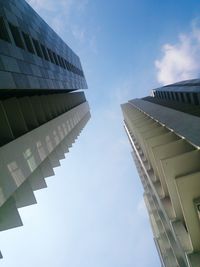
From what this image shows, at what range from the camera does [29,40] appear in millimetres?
24250

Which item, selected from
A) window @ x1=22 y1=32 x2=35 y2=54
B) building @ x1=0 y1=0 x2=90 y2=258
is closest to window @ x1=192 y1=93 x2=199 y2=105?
building @ x1=0 y1=0 x2=90 y2=258

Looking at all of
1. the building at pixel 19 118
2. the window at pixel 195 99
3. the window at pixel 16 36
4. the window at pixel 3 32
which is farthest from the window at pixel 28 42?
the window at pixel 195 99

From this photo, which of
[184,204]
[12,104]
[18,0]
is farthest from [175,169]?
[18,0]

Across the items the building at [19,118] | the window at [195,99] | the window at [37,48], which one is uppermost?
the window at [37,48]

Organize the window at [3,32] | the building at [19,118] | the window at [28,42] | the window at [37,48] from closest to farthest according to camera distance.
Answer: the building at [19,118] < the window at [3,32] < the window at [28,42] < the window at [37,48]

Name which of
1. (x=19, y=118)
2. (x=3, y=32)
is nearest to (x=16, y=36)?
(x=3, y=32)

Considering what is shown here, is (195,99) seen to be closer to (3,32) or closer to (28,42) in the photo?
(28,42)

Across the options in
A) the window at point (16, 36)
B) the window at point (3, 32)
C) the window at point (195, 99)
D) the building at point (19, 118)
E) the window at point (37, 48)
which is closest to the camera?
Result: the building at point (19, 118)

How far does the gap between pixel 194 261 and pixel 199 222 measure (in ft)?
3.42

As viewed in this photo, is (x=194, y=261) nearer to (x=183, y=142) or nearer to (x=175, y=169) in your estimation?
(x=175, y=169)

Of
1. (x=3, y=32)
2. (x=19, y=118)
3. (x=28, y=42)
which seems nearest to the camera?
(x=19, y=118)

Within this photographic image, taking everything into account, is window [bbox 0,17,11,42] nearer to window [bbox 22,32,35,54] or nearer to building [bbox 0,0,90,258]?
building [bbox 0,0,90,258]

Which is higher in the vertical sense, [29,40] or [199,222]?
[29,40]

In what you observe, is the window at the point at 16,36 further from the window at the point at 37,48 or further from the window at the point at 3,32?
the window at the point at 37,48
